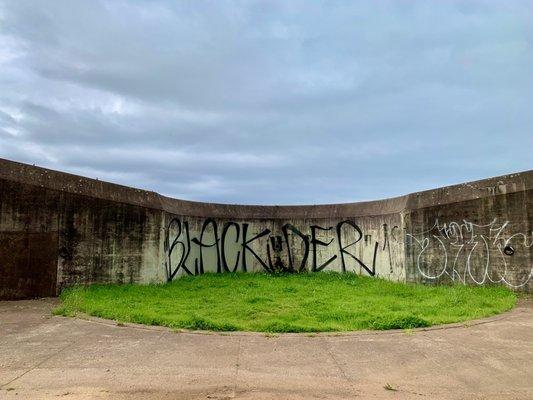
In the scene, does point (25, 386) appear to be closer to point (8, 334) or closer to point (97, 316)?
point (8, 334)

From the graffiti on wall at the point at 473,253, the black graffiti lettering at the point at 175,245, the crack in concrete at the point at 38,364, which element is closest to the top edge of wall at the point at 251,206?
the black graffiti lettering at the point at 175,245

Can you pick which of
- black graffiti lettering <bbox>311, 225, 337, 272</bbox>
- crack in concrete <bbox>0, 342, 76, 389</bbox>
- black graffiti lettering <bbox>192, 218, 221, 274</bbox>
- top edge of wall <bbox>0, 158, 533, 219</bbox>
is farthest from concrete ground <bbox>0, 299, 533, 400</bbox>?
black graffiti lettering <bbox>311, 225, 337, 272</bbox>

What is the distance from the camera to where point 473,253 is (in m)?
10.8

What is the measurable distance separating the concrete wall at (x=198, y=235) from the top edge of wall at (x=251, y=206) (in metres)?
0.03

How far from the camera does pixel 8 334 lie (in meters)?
6.79

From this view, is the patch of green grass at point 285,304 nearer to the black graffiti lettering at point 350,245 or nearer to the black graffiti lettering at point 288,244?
the black graffiti lettering at point 350,245

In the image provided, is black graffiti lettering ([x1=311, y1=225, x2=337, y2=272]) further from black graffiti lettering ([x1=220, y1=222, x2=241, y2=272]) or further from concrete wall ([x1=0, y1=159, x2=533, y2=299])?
black graffiti lettering ([x1=220, y1=222, x2=241, y2=272])

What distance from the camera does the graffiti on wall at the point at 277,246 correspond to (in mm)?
13805

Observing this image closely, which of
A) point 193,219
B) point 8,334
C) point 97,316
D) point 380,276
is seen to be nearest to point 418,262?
point 380,276

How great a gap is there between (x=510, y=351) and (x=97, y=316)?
6545 millimetres

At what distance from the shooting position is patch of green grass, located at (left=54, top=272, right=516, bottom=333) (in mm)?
7449

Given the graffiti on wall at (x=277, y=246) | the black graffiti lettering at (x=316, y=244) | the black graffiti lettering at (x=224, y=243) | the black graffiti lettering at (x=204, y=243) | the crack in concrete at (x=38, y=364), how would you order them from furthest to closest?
the black graffiti lettering at (x=316, y=244) → the black graffiti lettering at (x=224, y=243) → the black graffiti lettering at (x=204, y=243) → the graffiti on wall at (x=277, y=246) → the crack in concrete at (x=38, y=364)

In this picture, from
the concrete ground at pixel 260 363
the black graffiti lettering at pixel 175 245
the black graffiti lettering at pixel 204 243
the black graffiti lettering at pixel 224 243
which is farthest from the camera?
the black graffiti lettering at pixel 224 243

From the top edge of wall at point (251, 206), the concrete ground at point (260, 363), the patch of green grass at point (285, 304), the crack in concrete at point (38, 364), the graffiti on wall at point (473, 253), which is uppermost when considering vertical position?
the top edge of wall at point (251, 206)
